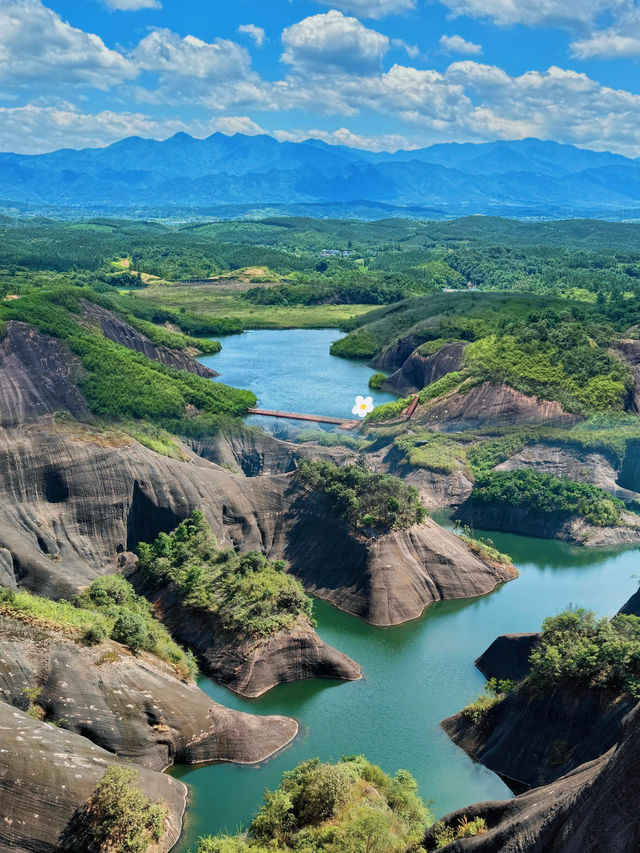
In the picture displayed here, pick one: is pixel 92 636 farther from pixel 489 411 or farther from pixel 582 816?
pixel 489 411

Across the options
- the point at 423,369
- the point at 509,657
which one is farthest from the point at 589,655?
the point at 423,369

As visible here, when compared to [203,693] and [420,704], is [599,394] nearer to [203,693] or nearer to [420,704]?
[420,704]

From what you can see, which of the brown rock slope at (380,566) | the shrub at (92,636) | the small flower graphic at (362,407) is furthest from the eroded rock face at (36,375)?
the shrub at (92,636)

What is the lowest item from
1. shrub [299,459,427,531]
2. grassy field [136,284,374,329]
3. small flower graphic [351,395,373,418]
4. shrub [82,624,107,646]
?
shrub [82,624,107,646]

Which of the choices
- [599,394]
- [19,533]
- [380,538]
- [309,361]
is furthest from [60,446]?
[309,361]

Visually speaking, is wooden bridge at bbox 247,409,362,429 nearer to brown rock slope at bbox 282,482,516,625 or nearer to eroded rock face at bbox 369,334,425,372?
eroded rock face at bbox 369,334,425,372

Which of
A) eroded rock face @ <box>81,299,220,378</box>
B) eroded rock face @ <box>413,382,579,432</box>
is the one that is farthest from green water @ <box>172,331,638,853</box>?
eroded rock face @ <box>81,299,220,378</box>
